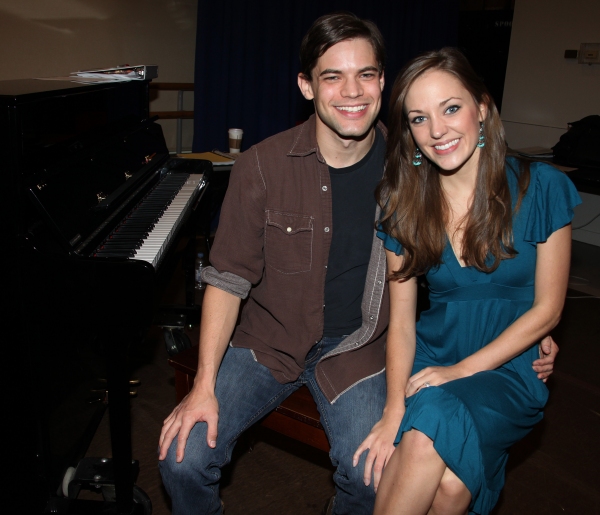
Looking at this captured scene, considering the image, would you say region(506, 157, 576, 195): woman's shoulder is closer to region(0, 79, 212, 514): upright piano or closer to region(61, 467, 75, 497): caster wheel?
region(0, 79, 212, 514): upright piano

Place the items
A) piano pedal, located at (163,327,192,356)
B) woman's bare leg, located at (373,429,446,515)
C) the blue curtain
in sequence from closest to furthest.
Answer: woman's bare leg, located at (373,429,446,515) → piano pedal, located at (163,327,192,356) → the blue curtain

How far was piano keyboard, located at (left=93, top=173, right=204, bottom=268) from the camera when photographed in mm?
1848

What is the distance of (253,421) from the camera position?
1.66 meters

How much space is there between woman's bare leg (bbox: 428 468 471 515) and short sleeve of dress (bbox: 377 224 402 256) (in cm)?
57

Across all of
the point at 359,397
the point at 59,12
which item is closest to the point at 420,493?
the point at 359,397

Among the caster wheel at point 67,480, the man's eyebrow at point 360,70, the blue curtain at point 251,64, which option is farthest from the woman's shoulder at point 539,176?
the blue curtain at point 251,64

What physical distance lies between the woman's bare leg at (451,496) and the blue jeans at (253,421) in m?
0.17

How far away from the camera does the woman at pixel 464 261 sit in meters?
1.46

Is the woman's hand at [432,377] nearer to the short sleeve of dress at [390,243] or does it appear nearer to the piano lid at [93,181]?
the short sleeve of dress at [390,243]

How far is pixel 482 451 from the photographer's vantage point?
138 cm

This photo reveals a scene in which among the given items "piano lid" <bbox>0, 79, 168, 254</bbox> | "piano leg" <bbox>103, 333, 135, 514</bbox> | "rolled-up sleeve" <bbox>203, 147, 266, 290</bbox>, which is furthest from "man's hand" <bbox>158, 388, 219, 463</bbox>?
"piano lid" <bbox>0, 79, 168, 254</bbox>

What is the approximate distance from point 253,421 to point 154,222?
2.69 feet

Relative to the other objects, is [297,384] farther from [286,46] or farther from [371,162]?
[286,46]

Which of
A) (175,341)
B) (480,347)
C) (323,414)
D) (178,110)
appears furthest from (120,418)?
(178,110)
